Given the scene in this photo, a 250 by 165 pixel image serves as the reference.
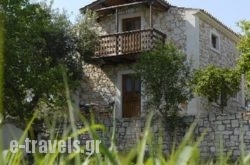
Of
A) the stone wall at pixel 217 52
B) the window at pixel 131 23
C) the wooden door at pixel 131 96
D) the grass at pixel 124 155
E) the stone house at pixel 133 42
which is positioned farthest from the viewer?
the window at pixel 131 23

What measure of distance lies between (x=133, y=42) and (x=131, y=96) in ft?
7.22

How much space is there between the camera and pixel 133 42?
17.8 m

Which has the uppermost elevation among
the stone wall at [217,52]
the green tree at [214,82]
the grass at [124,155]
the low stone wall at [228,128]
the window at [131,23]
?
the window at [131,23]

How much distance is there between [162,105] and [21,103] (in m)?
4.04

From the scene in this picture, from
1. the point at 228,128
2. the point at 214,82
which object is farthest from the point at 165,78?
the point at 228,128

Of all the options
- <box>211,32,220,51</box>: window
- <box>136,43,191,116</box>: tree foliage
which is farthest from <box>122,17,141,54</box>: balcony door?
<box>211,32,220,51</box>: window

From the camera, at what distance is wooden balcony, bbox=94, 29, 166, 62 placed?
17.4 m

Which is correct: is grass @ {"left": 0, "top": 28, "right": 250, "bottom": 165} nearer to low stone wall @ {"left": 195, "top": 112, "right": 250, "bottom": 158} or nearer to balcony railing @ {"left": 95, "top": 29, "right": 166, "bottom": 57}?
low stone wall @ {"left": 195, "top": 112, "right": 250, "bottom": 158}

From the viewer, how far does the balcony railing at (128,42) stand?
1738 centimetres

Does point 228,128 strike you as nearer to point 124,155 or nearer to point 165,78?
point 165,78

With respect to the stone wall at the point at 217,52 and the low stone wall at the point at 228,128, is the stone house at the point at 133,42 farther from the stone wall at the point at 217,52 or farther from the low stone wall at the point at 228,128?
the low stone wall at the point at 228,128

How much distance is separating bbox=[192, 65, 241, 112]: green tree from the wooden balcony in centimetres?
197

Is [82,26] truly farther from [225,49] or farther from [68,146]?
[68,146]

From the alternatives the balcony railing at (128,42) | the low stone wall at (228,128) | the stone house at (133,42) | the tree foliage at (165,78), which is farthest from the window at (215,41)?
the low stone wall at (228,128)
